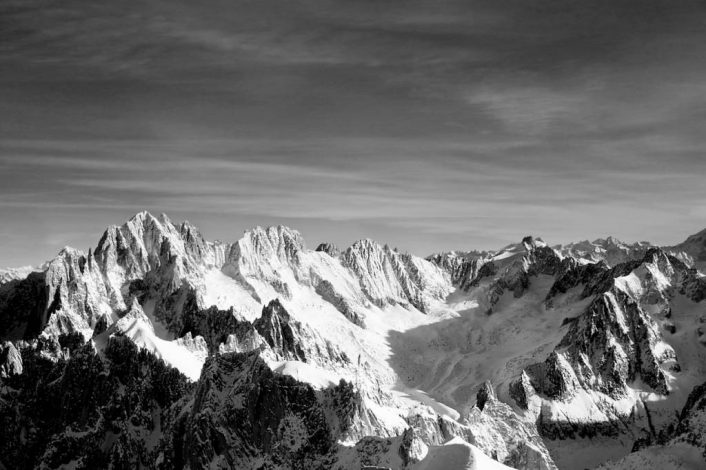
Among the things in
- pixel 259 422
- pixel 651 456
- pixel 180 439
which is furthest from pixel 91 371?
pixel 651 456

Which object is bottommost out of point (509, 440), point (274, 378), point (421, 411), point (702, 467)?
point (702, 467)

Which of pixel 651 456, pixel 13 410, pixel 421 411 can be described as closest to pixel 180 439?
pixel 421 411

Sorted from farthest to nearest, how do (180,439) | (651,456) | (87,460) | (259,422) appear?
(87,460) → (180,439) → (259,422) → (651,456)

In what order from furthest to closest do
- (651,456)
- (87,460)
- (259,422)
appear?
(87,460) → (259,422) → (651,456)

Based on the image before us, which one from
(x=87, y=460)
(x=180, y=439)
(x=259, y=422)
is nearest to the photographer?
(x=259, y=422)

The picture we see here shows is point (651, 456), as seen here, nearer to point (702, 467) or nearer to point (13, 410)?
point (702, 467)

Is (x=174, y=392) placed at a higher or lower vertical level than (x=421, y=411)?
higher

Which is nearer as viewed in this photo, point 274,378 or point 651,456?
point 651,456

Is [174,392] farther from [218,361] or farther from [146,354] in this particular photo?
[218,361]

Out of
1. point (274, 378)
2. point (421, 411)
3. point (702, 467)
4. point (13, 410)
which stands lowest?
point (702, 467)
